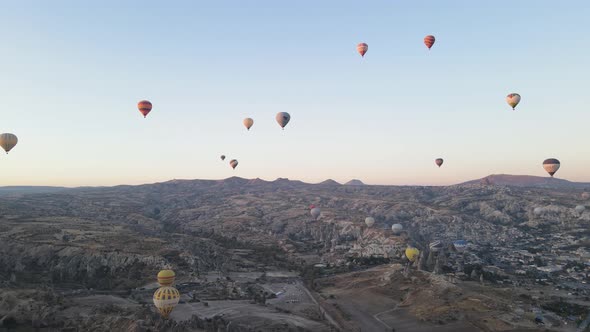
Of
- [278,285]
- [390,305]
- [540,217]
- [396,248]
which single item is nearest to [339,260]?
[396,248]

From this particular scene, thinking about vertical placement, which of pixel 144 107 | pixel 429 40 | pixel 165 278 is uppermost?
pixel 429 40

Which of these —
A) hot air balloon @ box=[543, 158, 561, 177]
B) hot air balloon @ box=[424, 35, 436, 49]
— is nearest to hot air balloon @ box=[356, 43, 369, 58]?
hot air balloon @ box=[424, 35, 436, 49]

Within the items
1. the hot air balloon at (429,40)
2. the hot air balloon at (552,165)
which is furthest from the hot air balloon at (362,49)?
the hot air balloon at (552,165)

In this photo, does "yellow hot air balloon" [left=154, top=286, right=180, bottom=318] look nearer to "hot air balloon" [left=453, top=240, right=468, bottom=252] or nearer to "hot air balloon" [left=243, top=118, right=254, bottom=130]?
"hot air balloon" [left=243, top=118, right=254, bottom=130]

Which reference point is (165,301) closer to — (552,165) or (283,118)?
(283,118)

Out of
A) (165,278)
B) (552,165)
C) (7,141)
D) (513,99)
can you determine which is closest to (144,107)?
(7,141)

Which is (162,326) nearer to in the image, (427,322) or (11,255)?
(427,322)

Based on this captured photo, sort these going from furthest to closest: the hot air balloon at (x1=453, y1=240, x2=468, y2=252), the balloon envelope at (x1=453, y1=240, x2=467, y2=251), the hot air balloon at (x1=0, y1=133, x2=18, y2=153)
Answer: the balloon envelope at (x1=453, y1=240, x2=467, y2=251), the hot air balloon at (x1=453, y1=240, x2=468, y2=252), the hot air balloon at (x1=0, y1=133, x2=18, y2=153)
